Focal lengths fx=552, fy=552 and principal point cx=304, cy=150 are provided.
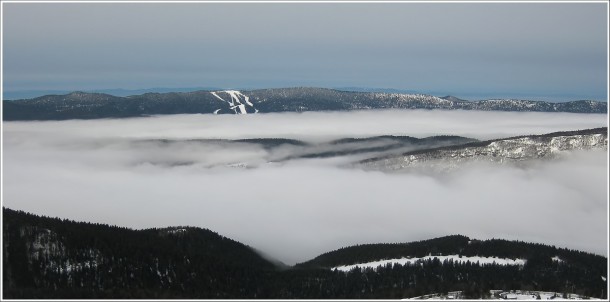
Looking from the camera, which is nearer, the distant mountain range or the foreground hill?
the distant mountain range

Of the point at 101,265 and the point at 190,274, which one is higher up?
the point at 101,265

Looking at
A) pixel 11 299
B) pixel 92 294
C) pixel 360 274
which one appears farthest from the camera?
pixel 360 274

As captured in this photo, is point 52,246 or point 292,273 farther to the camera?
point 292,273

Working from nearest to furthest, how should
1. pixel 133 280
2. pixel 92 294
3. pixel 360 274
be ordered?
pixel 92 294 < pixel 133 280 < pixel 360 274

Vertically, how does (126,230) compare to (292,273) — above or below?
above

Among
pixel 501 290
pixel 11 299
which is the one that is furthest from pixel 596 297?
pixel 11 299

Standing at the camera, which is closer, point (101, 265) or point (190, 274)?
point (101, 265)

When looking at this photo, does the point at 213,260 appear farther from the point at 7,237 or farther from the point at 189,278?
the point at 7,237

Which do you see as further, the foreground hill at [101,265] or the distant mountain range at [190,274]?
the foreground hill at [101,265]
